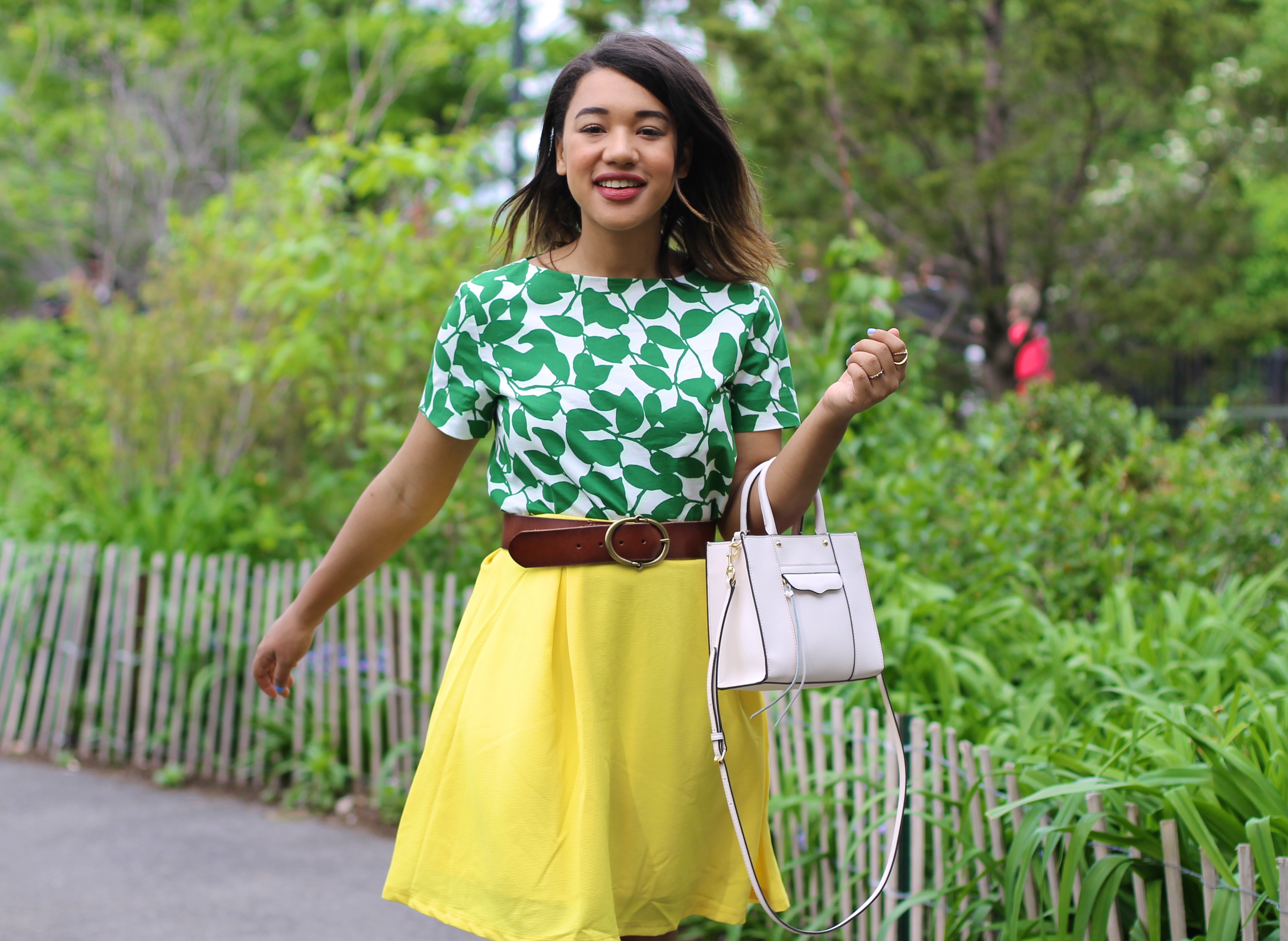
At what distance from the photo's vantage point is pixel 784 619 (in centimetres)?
173

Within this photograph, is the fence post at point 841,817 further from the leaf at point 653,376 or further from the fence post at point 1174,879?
the leaf at point 653,376

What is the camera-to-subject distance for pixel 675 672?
1.95m

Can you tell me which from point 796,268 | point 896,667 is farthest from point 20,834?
point 796,268

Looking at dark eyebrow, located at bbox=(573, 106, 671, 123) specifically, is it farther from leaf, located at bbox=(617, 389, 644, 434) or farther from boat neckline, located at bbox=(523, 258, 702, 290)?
leaf, located at bbox=(617, 389, 644, 434)

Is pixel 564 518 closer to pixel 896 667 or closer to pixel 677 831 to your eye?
pixel 677 831

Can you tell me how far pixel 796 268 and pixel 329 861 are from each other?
633 centimetres

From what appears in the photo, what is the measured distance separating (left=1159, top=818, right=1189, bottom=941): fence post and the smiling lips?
1.52 meters

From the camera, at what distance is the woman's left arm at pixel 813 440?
1765 millimetres

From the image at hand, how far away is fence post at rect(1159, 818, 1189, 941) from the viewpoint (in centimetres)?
230

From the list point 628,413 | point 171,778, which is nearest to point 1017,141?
point 171,778

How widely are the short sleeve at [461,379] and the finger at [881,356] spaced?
1.91 feet

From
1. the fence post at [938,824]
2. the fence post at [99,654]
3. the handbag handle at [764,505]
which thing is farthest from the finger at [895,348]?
the fence post at [99,654]

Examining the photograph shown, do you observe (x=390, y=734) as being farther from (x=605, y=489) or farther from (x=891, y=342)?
(x=891, y=342)

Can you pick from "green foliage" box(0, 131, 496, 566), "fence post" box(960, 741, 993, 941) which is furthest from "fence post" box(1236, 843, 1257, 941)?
"green foliage" box(0, 131, 496, 566)
